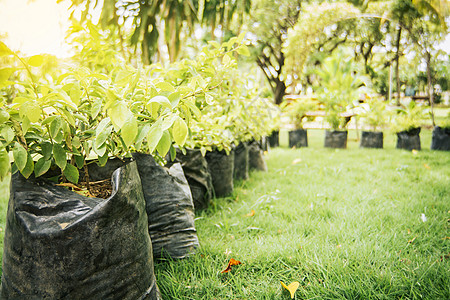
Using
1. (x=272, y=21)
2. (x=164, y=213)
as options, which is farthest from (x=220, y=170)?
(x=272, y=21)

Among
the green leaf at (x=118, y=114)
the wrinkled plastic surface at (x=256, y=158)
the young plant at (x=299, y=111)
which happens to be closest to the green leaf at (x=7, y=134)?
the green leaf at (x=118, y=114)

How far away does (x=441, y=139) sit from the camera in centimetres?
487

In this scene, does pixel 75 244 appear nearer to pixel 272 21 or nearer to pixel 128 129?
pixel 128 129

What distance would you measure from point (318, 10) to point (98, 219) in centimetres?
1146

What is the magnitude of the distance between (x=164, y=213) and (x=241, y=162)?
173cm

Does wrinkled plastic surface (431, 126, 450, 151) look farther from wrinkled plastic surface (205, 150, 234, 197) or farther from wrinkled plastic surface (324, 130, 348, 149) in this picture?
wrinkled plastic surface (205, 150, 234, 197)

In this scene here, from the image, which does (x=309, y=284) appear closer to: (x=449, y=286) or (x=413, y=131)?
(x=449, y=286)

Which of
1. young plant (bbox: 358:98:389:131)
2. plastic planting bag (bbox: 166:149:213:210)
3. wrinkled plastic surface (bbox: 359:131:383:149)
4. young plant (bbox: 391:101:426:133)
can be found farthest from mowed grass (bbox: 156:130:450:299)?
young plant (bbox: 358:98:389:131)

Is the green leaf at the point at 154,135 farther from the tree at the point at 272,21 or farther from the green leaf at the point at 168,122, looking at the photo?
the tree at the point at 272,21

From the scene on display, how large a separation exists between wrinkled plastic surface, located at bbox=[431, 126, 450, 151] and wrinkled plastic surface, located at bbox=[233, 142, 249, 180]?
3868 millimetres

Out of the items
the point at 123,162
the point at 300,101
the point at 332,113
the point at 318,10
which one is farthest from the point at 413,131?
the point at 318,10

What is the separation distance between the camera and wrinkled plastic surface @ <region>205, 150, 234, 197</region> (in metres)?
2.45

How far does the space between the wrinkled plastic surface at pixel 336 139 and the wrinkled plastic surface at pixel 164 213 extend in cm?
477

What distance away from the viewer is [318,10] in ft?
33.8
